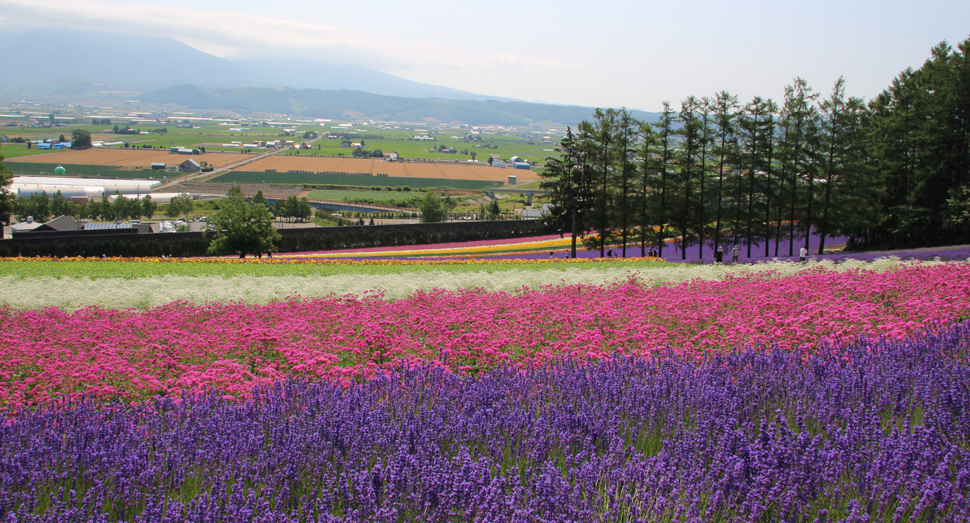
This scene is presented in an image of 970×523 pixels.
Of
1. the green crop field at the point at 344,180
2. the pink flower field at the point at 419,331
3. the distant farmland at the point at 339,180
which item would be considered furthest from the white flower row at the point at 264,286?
the distant farmland at the point at 339,180

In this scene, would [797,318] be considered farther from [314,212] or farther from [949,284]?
[314,212]

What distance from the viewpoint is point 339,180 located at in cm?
18462

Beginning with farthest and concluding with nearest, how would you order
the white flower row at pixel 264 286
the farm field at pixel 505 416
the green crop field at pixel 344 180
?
the green crop field at pixel 344 180, the white flower row at pixel 264 286, the farm field at pixel 505 416

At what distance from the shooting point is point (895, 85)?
57156 millimetres

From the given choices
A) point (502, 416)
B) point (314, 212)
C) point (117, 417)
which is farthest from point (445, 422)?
point (314, 212)

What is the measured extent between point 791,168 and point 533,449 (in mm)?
48412

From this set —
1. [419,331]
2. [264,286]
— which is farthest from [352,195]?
[419,331]

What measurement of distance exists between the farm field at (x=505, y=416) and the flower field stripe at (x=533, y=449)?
0.03m

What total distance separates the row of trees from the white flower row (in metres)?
27.8

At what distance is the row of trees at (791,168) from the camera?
149ft

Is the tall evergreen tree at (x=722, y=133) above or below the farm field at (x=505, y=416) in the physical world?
above

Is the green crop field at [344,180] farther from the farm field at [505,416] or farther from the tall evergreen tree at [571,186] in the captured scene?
the farm field at [505,416]

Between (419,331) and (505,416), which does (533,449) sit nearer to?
(505,416)

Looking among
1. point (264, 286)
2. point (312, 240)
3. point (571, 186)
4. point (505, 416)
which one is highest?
point (571, 186)
